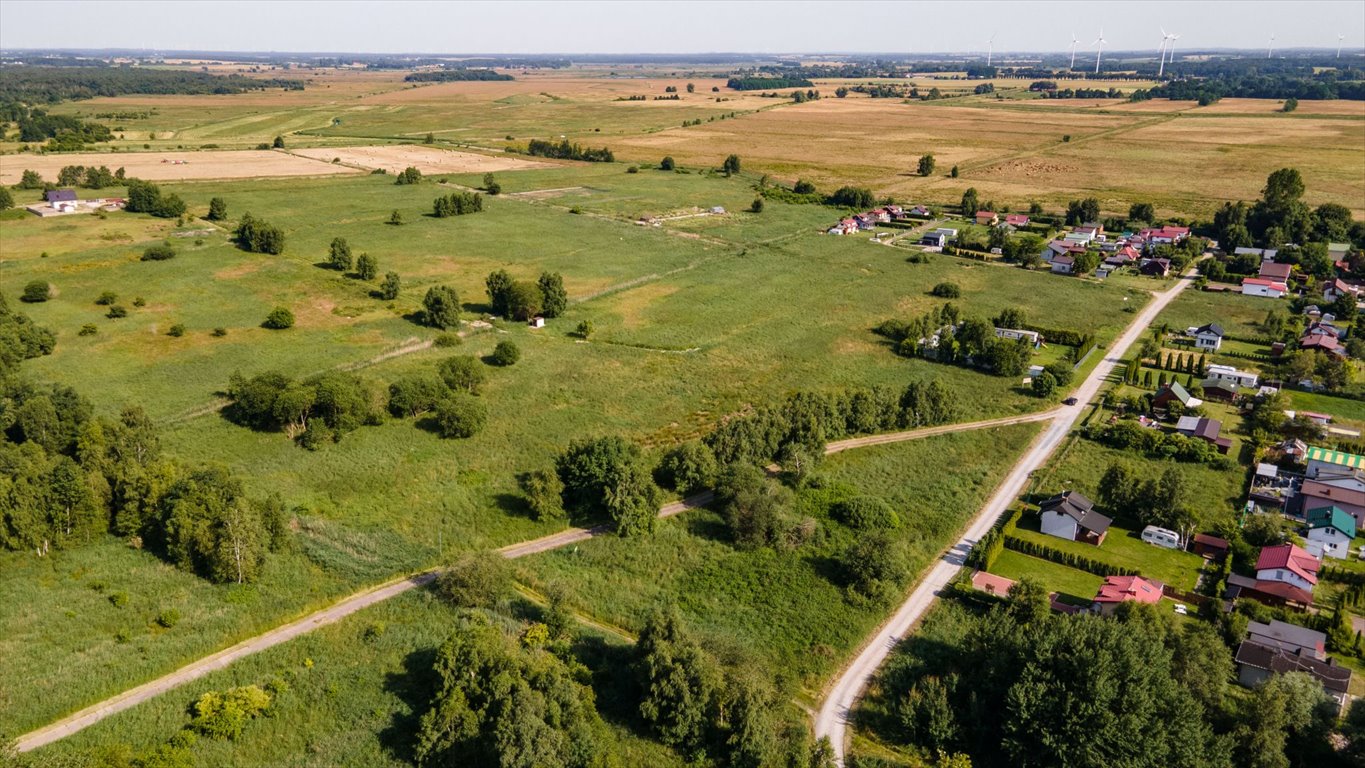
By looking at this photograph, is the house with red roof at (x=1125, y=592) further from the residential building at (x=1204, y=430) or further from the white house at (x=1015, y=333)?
the white house at (x=1015, y=333)

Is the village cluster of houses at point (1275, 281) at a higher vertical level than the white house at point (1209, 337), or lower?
higher

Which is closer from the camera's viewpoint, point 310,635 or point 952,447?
point 310,635

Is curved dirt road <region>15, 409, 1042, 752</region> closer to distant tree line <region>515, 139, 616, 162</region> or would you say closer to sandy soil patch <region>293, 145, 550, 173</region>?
sandy soil patch <region>293, 145, 550, 173</region>

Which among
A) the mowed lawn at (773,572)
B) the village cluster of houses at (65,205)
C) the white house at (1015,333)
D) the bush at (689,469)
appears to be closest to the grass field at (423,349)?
the village cluster of houses at (65,205)

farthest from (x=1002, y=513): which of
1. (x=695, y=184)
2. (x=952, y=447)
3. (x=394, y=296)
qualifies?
(x=695, y=184)

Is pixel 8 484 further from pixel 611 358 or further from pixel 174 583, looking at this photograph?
pixel 611 358

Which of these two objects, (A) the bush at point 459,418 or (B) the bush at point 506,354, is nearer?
(A) the bush at point 459,418

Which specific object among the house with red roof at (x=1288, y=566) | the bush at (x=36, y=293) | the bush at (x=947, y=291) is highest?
the bush at (x=36, y=293)

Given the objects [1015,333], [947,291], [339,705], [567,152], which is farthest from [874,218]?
[339,705]
